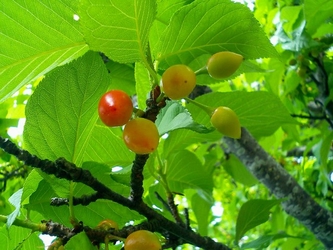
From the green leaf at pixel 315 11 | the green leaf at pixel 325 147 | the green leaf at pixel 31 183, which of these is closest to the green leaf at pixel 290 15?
the green leaf at pixel 315 11

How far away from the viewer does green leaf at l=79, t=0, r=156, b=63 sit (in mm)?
722

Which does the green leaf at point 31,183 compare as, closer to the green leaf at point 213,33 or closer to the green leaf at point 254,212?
the green leaf at point 213,33

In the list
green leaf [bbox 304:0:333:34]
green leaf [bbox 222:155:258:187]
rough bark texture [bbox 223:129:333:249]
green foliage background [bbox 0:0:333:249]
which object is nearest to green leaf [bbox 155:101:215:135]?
green foliage background [bbox 0:0:333:249]

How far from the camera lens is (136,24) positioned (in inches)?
29.9

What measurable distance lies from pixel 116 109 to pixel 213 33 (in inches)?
12.0

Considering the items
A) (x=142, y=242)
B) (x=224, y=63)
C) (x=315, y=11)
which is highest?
(x=315, y=11)

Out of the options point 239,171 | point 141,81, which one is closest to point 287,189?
point 239,171

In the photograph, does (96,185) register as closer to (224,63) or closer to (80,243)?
(80,243)

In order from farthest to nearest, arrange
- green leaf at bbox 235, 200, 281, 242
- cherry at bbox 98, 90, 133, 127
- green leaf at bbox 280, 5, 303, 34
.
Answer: green leaf at bbox 280, 5, 303, 34 → green leaf at bbox 235, 200, 281, 242 → cherry at bbox 98, 90, 133, 127

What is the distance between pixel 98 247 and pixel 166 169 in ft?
1.67

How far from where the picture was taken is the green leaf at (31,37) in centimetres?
89

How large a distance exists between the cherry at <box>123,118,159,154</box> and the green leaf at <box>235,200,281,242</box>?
0.72 metres

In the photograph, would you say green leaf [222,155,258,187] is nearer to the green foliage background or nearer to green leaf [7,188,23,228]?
the green foliage background

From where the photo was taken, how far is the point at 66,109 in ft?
2.93
